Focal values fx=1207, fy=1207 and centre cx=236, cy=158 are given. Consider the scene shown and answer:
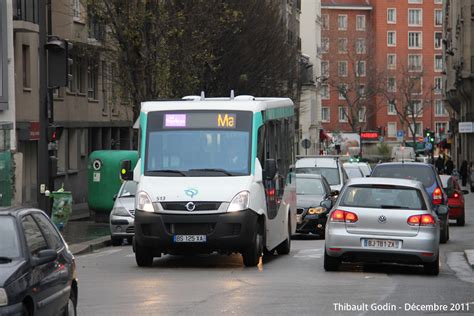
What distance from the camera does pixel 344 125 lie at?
470 ft

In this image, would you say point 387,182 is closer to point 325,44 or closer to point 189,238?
point 189,238

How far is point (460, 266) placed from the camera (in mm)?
20844

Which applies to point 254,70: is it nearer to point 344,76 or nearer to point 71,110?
point 71,110

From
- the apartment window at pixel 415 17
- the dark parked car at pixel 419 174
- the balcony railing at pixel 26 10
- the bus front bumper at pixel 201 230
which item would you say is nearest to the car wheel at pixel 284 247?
the bus front bumper at pixel 201 230

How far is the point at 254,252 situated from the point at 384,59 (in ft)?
401

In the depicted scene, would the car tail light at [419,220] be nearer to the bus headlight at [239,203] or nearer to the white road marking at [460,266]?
the white road marking at [460,266]

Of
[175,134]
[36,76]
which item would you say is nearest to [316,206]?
[175,134]

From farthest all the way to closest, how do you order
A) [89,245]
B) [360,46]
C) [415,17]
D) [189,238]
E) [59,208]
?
[415,17] → [360,46] → [59,208] → [89,245] → [189,238]

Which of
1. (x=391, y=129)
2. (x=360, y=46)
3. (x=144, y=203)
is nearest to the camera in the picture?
(x=144, y=203)

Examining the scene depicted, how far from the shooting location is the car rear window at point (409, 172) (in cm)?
2836

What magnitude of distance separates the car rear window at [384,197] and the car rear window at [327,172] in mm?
15283

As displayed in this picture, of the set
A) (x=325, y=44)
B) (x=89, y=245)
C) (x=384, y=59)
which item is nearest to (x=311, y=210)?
(x=89, y=245)

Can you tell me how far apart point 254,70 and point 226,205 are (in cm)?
3311

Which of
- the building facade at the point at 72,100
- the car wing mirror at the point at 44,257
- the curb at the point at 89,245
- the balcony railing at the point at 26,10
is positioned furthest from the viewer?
the building facade at the point at 72,100
